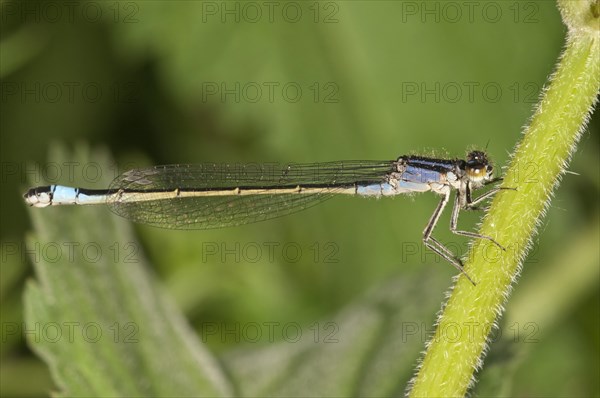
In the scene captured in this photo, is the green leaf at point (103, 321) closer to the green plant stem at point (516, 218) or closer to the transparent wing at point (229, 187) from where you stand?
the transparent wing at point (229, 187)

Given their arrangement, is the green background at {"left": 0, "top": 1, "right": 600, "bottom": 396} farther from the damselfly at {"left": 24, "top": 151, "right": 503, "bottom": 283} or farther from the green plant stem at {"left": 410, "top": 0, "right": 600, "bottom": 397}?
the green plant stem at {"left": 410, "top": 0, "right": 600, "bottom": 397}

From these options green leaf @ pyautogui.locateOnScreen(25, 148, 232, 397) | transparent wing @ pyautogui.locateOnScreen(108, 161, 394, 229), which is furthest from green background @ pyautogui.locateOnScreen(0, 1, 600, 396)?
green leaf @ pyautogui.locateOnScreen(25, 148, 232, 397)

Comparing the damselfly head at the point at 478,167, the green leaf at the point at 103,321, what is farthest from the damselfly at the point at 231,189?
the damselfly head at the point at 478,167

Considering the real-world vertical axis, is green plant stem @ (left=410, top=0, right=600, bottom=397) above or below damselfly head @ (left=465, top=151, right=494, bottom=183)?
below

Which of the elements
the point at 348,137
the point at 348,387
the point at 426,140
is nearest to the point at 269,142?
the point at 348,137

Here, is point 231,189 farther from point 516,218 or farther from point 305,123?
point 516,218

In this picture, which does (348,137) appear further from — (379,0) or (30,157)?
(30,157)
